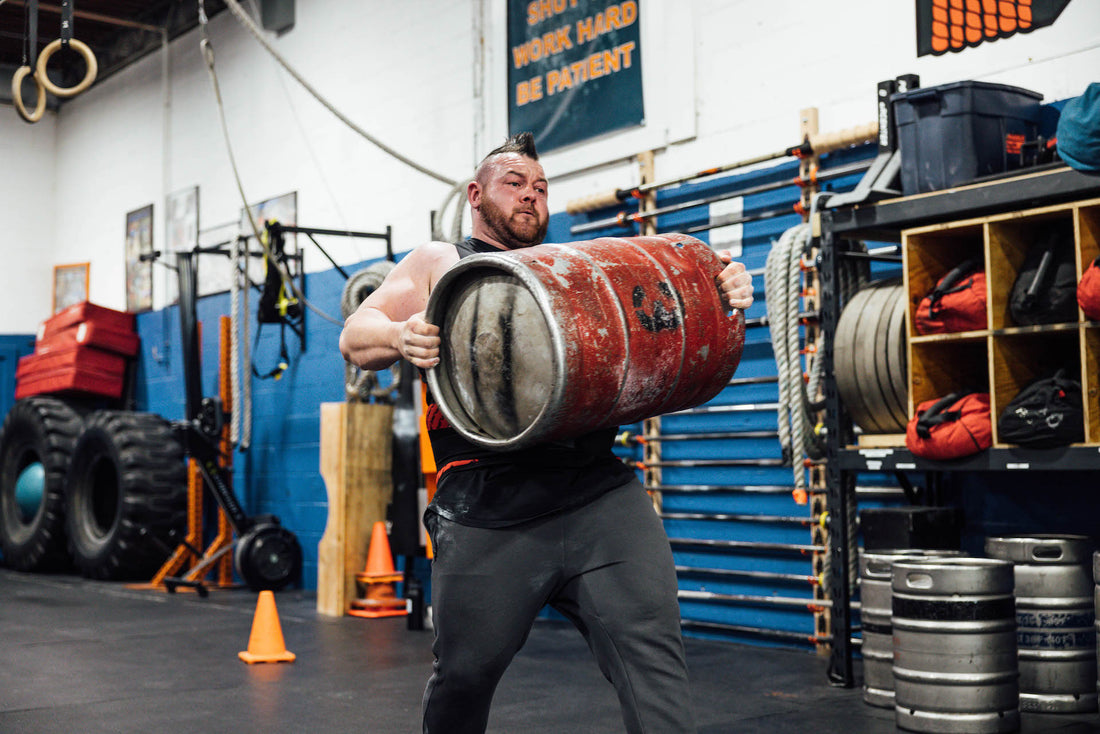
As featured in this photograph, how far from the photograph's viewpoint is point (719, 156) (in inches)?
215

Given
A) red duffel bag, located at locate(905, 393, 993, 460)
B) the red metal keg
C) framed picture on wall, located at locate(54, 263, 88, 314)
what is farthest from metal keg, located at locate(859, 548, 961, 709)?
framed picture on wall, located at locate(54, 263, 88, 314)

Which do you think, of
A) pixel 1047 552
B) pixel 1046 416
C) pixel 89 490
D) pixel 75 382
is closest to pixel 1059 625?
pixel 1047 552

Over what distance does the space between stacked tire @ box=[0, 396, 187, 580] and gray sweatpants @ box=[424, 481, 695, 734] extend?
651 cm

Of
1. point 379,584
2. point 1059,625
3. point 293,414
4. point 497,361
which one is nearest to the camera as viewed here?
point 497,361

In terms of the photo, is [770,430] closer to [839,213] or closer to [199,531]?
[839,213]

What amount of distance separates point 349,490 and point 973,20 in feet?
13.0

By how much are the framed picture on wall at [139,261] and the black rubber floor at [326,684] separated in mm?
4167

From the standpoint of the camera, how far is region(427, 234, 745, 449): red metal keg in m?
2.14

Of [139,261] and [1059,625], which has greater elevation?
[139,261]

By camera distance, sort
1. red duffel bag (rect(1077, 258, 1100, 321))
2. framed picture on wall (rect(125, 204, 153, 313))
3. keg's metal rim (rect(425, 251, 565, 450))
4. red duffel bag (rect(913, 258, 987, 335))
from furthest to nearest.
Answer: framed picture on wall (rect(125, 204, 153, 313))
red duffel bag (rect(913, 258, 987, 335))
red duffel bag (rect(1077, 258, 1100, 321))
keg's metal rim (rect(425, 251, 565, 450))

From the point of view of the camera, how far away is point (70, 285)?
36.7 feet

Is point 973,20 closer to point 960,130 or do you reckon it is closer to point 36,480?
point 960,130

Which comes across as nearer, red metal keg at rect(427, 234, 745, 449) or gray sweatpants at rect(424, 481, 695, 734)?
red metal keg at rect(427, 234, 745, 449)

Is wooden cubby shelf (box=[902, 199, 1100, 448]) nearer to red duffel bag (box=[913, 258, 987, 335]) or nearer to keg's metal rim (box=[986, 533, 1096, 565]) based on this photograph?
red duffel bag (box=[913, 258, 987, 335])
